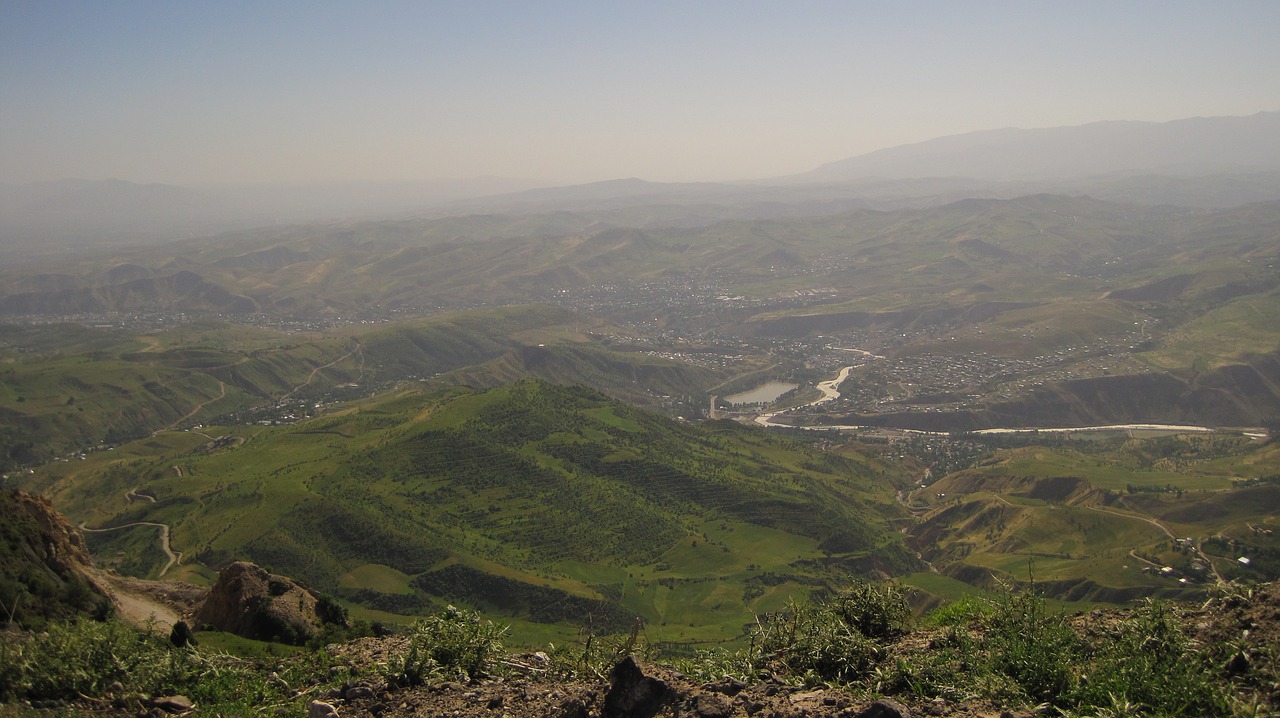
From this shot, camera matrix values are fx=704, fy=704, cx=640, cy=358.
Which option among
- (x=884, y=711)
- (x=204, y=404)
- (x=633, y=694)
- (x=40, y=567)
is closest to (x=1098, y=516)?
(x=884, y=711)

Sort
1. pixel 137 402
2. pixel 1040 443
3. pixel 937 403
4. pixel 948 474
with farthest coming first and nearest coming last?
pixel 937 403 < pixel 137 402 < pixel 1040 443 < pixel 948 474

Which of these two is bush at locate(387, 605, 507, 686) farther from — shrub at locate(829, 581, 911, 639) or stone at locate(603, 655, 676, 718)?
shrub at locate(829, 581, 911, 639)

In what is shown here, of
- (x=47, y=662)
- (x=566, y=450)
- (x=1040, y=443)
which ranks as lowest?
(x=1040, y=443)

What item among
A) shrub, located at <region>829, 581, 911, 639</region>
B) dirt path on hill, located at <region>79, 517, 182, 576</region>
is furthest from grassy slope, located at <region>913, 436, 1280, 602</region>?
dirt path on hill, located at <region>79, 517, 182, 576</region>

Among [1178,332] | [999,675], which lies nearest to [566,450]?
[999,675]

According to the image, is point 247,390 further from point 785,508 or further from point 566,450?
point 785,508

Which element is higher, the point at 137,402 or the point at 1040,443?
the point at 137,402
